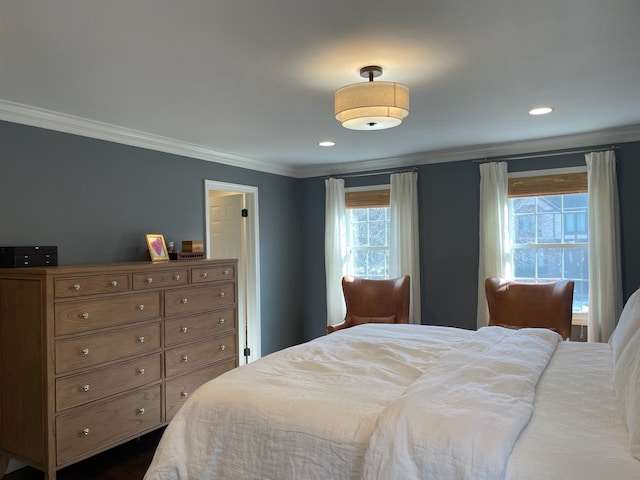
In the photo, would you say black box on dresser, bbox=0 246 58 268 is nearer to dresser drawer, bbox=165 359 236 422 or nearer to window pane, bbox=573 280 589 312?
dresser drawer, bbox=165 359 236 422

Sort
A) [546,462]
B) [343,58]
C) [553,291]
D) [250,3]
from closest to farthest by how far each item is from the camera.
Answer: [546,462] < [250,3] < [343,58] < [553,291]

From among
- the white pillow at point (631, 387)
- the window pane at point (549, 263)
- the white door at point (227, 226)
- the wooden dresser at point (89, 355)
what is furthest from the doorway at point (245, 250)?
the white pillow at point (631, 387)

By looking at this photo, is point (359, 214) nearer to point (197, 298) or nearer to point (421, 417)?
point (197, 298)

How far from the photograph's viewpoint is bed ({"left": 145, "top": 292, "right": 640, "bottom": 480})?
1478mm

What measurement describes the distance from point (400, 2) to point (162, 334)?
2704mm

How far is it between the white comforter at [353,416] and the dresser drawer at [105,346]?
1117 millimetres

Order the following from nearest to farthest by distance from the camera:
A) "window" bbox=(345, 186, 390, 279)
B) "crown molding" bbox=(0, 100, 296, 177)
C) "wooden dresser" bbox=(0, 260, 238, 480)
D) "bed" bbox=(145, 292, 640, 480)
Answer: "bed" bbox=(145, 292, 640, 480) < "wooden dresser" bbox=(0, 260, 238, 480) < "crown molding" bbox=(0, 100, 296, 177) < "window" bbox=(345, 186, 390, 279)

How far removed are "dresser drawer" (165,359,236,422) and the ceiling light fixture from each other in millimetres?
2328

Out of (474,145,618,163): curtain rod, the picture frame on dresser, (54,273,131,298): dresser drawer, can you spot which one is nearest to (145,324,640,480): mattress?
(54,273,131,298): dresser drawer

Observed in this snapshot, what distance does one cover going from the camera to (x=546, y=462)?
1411mm

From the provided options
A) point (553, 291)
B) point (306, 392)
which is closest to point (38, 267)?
point (306, 392)

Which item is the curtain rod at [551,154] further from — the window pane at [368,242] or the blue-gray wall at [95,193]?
the blue-gray wall at [95,193]

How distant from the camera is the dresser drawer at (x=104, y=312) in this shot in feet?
9.20

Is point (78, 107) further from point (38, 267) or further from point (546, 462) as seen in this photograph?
point (546, 462)
